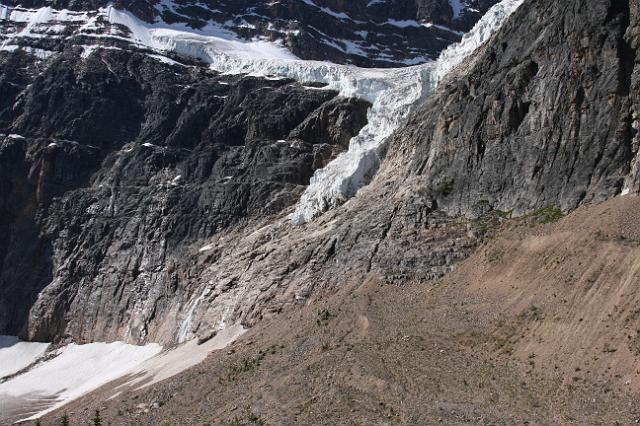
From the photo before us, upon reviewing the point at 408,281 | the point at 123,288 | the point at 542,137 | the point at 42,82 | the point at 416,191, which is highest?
the point at 42,82

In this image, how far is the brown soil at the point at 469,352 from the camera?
2508cm

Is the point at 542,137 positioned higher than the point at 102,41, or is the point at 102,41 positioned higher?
the point at 102,41

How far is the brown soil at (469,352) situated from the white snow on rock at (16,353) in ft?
101

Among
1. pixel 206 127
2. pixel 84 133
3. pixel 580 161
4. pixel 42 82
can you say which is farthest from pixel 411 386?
pixel 42 82

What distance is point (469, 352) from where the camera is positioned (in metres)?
29.5

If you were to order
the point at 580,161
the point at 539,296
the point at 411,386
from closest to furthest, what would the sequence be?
the point at 411,386 < the point at 539,296 < the point at 580,161

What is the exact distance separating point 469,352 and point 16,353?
53.7 meters

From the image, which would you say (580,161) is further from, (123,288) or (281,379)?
(123,288)

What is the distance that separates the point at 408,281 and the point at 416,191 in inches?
289

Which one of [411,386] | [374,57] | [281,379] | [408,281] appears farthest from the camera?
[374,57]

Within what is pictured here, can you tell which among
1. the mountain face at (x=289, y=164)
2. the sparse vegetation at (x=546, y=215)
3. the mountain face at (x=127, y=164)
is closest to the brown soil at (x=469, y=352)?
the mountain face at (x=289, y=164)

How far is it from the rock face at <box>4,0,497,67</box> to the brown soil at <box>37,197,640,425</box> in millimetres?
79100

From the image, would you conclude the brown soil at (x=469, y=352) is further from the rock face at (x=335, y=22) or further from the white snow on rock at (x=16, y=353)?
the rock face at (x=335, y=22)

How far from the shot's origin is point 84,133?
271 feet
